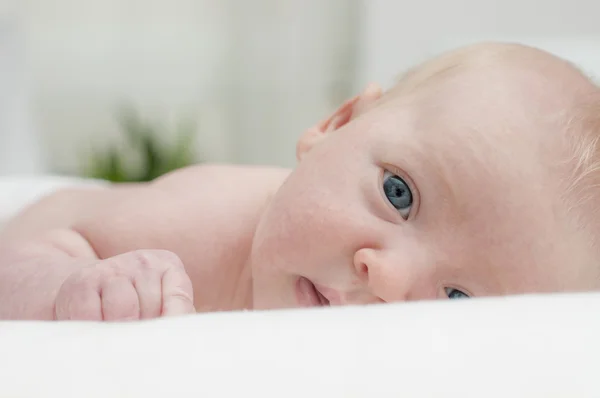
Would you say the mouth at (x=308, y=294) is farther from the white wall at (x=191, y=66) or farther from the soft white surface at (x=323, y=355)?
the white wall at (x=191, y=66)

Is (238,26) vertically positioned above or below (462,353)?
below

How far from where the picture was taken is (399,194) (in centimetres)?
73

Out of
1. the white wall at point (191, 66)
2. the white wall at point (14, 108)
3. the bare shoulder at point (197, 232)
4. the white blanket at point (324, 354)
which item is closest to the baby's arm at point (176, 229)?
the bare shoulder at point (197, 232)

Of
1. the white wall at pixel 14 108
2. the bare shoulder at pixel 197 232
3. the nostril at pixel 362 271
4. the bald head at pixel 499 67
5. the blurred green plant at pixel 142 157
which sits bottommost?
the blurred green plant at pixel 142 157

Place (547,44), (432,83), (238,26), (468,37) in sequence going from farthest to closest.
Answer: (238,26) → (468,37) → (547,44) → (432,83)

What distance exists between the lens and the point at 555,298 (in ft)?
1.26

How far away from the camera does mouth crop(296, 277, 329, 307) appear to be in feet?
2.39

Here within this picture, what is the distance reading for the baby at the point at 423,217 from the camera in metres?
0.66

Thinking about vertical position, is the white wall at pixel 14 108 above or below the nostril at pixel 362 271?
below

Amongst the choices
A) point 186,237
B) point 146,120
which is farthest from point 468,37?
point 186,237

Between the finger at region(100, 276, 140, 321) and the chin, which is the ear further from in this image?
the finger at region(100, 276, 140, 321)

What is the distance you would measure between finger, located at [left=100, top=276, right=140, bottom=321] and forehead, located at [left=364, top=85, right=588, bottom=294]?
0.31 m

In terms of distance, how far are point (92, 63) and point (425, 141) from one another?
7.39 feet

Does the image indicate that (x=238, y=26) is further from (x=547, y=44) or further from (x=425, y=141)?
(x=425, y=141)
